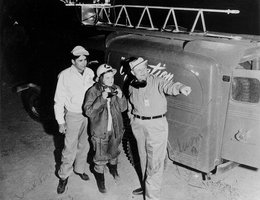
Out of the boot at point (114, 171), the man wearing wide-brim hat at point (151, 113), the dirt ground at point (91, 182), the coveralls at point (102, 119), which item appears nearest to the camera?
the man wearing wide-brim hat at point (151, 113)

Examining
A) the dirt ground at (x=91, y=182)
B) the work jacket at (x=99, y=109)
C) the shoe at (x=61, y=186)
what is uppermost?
the work jacket at (x=99, y=109)

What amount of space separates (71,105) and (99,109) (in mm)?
491

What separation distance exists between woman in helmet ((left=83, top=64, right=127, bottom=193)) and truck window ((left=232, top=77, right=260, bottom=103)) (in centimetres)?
161

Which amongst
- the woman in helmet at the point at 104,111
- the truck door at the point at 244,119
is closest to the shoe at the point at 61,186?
the woman in helmet at the point at 104,111

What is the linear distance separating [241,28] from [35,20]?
8379mm

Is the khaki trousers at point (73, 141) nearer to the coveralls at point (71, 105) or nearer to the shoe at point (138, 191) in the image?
the coveralls at point (71, 105)

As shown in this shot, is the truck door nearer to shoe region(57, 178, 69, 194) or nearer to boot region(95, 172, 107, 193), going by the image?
boot region(95, 172, 107, 193)

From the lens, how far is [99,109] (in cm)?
400

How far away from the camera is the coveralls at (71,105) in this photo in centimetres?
418

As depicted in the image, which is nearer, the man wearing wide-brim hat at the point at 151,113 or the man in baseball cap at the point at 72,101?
the man wearing wide-brim hat at the point at 151,113

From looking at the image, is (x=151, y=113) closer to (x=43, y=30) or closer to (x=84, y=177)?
(x=84, y=177)

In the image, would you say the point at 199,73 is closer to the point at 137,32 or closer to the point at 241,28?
the point at 137,32

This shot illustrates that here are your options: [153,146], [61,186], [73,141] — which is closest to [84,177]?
[61,186]

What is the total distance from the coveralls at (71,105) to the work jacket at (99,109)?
0.76 feet
